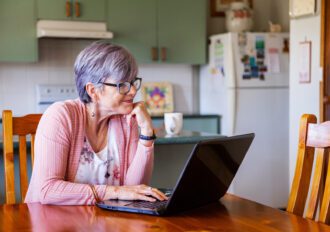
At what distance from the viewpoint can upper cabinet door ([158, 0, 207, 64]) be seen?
15.6 feet

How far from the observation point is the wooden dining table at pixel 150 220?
1327mm

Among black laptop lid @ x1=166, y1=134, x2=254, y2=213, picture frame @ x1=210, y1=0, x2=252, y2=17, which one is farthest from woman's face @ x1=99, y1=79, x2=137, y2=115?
picture frame @ x1=210, y1=0, x2=252, y2=17

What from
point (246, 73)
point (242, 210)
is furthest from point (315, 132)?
point (246, 73)

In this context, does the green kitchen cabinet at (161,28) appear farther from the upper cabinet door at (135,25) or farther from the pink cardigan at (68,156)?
the pink cardigan at (68,156)

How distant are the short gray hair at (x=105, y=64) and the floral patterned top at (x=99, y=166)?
21 centimetres

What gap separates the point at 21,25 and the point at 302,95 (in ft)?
7.00

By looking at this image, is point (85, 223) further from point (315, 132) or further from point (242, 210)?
point (315, 132)

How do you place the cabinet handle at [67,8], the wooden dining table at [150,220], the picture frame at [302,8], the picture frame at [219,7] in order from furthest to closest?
the picture frame at [219,7] → the cabinet handle at [67,8] → the picture frame at [302,8] → the wooden dining table at [150,220]

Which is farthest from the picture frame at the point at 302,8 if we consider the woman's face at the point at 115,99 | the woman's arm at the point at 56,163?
the woman's arm at the point at 56,163

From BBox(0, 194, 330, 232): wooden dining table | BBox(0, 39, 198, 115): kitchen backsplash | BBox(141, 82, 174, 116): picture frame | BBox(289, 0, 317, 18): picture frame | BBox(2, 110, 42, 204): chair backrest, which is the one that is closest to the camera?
BBox(0, 194, 330, 232): wooden dining table

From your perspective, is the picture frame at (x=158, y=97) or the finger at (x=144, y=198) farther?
the picture frame at (x=158, y=97)

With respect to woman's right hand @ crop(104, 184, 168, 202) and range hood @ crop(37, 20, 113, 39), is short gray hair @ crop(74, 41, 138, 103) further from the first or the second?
range hood @ crop(37, 20, 113, 39)

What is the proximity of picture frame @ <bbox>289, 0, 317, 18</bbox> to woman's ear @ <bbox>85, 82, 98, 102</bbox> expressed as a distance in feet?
7.90

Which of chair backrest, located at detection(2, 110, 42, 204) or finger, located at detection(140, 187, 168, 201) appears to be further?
chair backrest, located at detection(2, 110, 42, 204)
